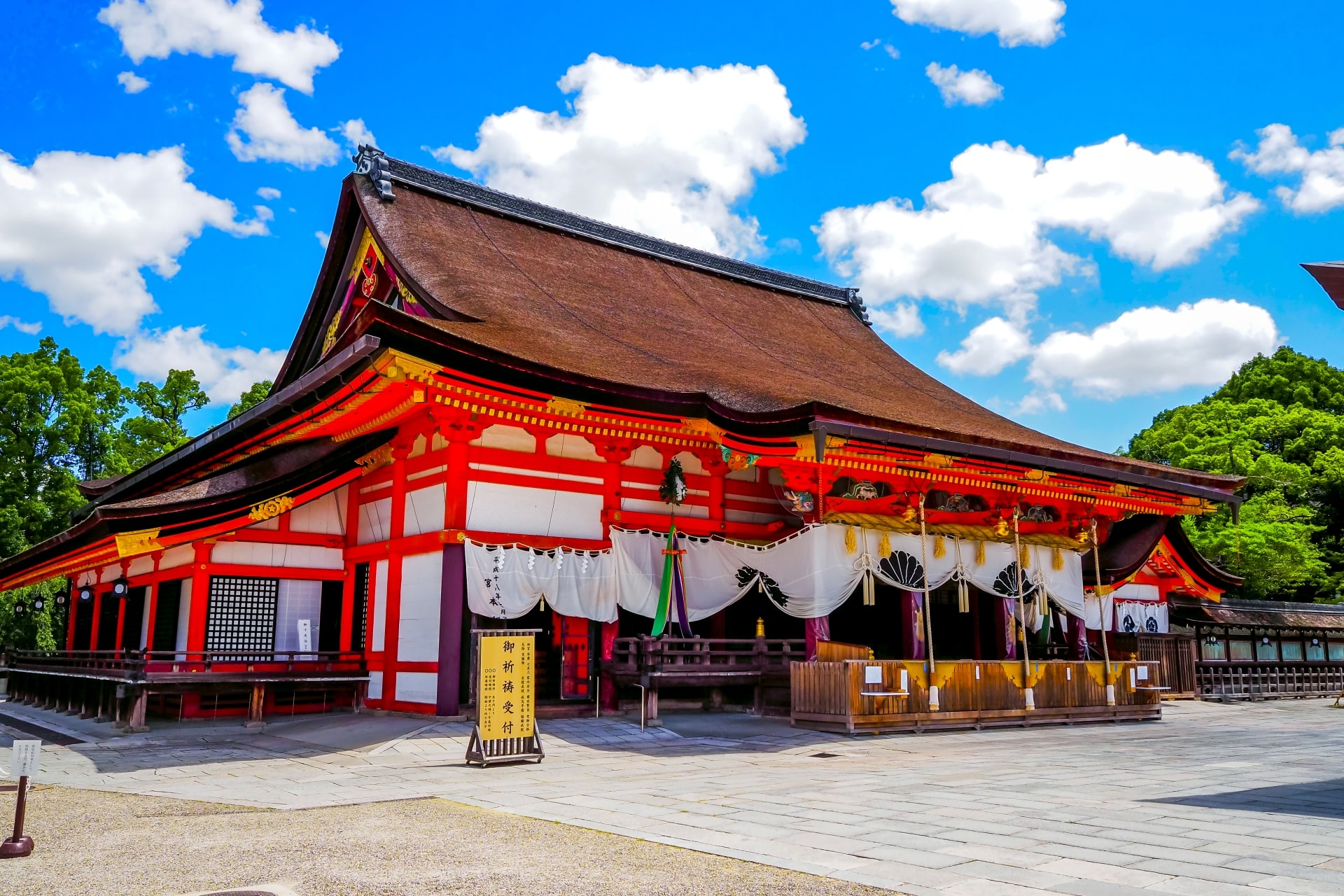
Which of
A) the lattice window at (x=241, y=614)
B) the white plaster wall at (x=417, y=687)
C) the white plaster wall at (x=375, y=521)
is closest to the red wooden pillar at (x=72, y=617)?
the lattice window at (x=241, y=614)

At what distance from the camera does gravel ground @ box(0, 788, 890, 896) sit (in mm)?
4938

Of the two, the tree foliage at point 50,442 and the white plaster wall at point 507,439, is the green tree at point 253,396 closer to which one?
the tree foliage at point 50,442

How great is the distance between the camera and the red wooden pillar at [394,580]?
45.9 feet

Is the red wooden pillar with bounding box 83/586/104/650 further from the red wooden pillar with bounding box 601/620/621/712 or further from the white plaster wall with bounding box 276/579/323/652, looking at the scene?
the red wooden pillar with bounding box 601/620/621/712

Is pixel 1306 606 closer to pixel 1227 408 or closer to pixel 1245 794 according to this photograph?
pixel 1227 408

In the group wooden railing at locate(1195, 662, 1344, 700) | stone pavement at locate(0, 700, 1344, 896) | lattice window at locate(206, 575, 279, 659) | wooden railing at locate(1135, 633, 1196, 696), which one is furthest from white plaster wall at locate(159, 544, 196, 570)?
wooden railing at locate(1195, 662, 1344, 700)

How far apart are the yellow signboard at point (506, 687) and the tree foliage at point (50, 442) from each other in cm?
2146

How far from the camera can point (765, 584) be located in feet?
51.0

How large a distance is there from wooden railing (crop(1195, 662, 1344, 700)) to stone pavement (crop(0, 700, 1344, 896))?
6.69m

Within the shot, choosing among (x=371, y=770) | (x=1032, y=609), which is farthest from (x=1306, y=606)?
(x=371, y=770)

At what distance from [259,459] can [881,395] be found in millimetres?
10781

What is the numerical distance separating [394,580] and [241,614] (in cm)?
252

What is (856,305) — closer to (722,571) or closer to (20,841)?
(722,571)

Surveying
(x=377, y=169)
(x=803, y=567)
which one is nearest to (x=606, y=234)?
(x=377, y=169)
